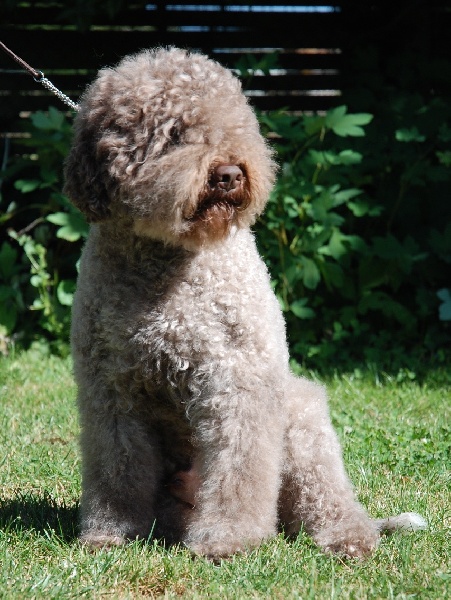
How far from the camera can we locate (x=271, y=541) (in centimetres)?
263

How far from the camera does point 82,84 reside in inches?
231

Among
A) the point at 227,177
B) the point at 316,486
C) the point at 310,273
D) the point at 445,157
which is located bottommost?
the point at 310,273

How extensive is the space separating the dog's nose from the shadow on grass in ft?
4.00

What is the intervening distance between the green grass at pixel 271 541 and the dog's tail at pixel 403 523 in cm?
5

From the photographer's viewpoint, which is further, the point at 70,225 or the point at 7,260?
the point at 7,260

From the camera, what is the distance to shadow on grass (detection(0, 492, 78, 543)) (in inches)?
111

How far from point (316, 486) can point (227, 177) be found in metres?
1.02

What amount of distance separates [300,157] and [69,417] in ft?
7.80

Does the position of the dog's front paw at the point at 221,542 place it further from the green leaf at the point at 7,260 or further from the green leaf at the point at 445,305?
the green leaf at the point at 7,260

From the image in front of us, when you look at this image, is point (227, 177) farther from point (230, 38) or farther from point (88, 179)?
point (230, 38)

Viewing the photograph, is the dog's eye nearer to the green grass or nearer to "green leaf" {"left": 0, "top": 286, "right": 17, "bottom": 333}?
the green grass

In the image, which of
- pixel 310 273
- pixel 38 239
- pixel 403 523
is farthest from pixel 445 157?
pixel 403 523

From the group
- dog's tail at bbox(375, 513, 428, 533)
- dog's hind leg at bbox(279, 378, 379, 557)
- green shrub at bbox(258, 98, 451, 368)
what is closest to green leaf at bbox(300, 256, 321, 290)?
green shrub at bbox(258, 98, 451, 368)

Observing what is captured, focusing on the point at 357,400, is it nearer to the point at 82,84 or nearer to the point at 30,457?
the point at 30,457
